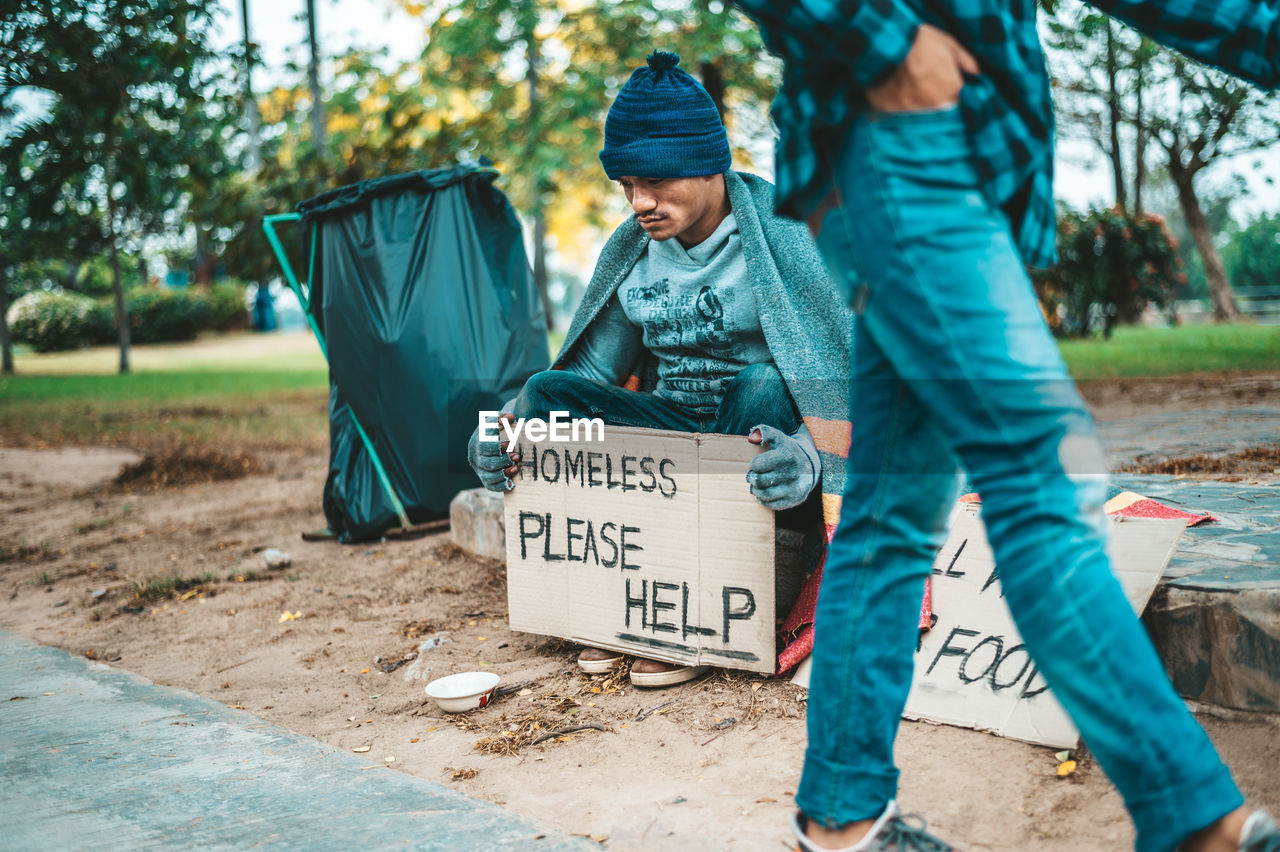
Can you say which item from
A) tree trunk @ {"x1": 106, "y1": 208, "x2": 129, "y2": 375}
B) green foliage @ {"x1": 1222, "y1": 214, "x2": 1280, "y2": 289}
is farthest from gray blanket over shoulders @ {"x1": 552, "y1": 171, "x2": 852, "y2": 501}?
tree trunk @ {"x1": 106, "y1": 208, "x2": 129, "y2": 375}

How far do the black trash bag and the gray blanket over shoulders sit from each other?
1666mm

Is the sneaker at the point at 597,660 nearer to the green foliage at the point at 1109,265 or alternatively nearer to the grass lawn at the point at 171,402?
the grass lawn at the point at 171,402

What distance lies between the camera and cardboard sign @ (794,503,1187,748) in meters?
1.81

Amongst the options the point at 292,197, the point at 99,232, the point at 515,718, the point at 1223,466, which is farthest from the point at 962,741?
Answer: the point at 99,232

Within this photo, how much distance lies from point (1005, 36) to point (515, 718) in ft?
5.48

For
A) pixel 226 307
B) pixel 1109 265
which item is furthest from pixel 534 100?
pixel 226 307

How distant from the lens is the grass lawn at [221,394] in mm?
7816

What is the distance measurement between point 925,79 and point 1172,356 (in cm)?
1008

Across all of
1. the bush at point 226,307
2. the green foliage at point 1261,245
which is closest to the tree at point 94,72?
the green foliage at point 1261,245

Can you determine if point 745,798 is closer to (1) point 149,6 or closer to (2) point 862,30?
(2) point 862,30

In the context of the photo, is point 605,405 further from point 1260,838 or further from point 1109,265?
point 1109,265

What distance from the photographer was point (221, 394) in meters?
11.8

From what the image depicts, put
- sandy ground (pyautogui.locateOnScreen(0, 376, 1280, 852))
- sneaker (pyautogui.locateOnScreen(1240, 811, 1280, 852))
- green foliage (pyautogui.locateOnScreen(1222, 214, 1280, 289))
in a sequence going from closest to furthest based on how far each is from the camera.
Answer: sneaker (pyautogui.locateOnScreen(1240, 811, 1280, 852)), sandy ground (pyautogui.locateOnScreen(0, 376, 1280, 852)), green foliage (pyautogui.locateOnScreen(1222, 214, 1280, 289))

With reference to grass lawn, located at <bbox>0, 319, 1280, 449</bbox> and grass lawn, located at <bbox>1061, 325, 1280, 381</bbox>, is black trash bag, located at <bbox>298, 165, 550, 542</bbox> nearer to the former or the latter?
grass lawn, located at <bbox>0, 319, 1280, 449</bbox>
